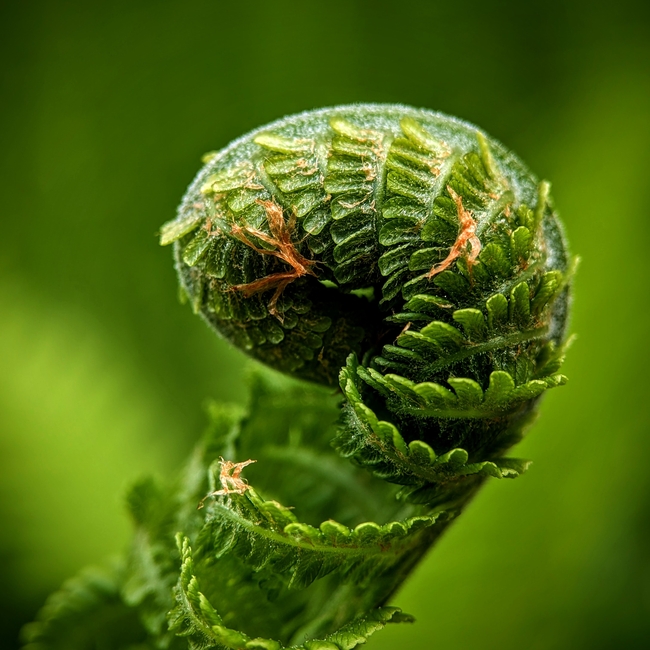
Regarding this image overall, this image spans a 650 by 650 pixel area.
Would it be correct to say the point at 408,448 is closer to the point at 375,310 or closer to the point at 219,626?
the point at 375,310

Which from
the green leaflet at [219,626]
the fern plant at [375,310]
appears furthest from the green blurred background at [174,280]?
the green leaflet at [219,626]

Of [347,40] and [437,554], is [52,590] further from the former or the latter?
[347,40]

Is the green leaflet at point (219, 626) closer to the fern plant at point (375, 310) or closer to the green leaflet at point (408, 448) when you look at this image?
the fern plant at point (375, 310)

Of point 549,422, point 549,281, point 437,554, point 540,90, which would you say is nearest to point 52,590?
point 437,554

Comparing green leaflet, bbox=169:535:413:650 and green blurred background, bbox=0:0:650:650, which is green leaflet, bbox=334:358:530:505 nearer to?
green leaflet, bbox=169:535:413:650

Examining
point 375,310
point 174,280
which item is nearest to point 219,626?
point 375,310
